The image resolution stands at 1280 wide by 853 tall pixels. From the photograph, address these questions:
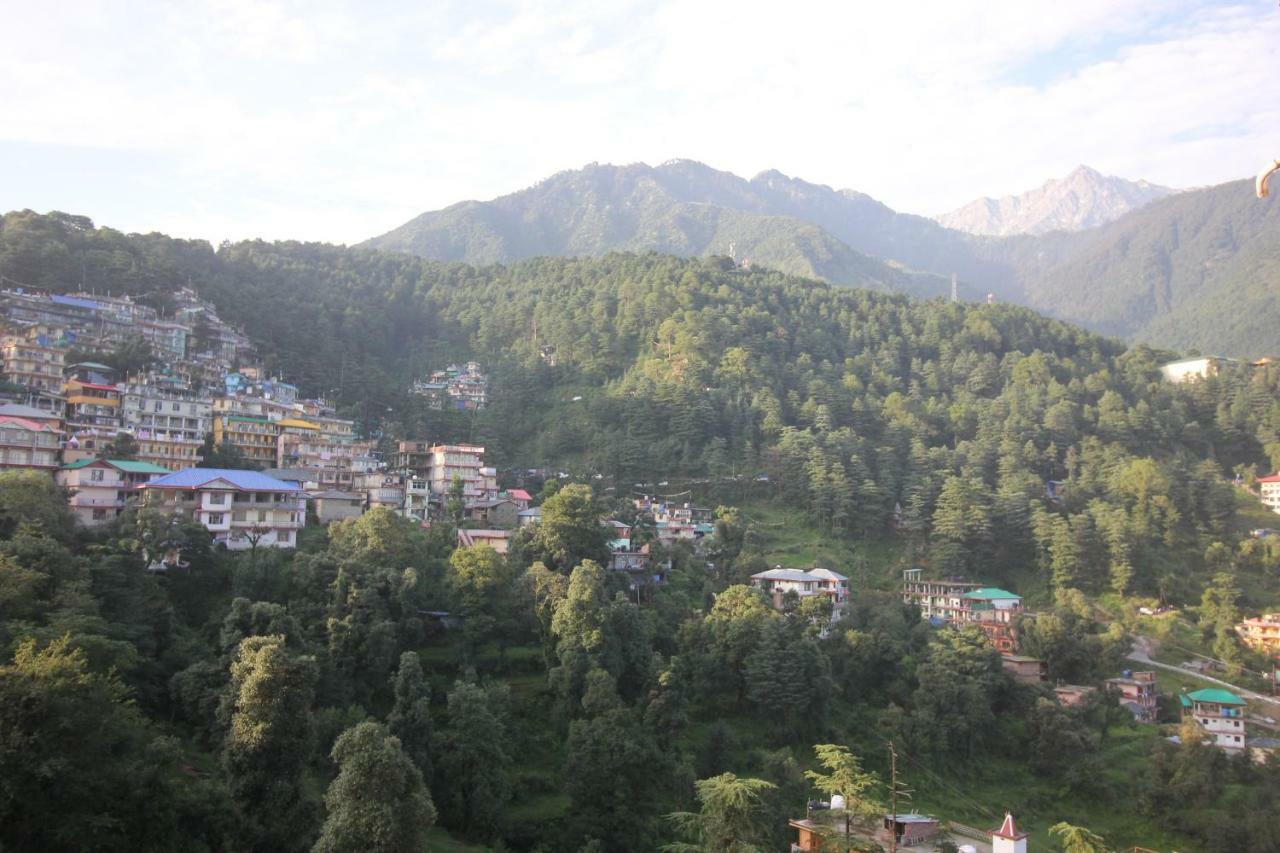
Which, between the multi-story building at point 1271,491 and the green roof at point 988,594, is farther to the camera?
the multi-story building at point 1271,491

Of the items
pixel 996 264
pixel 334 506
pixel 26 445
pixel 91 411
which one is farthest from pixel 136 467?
pixel 996 264

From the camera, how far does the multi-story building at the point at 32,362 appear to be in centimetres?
3978

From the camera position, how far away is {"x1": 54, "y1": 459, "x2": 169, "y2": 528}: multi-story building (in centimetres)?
3122

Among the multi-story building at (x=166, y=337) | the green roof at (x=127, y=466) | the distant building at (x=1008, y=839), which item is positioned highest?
the multi-story building at (x=166, y=337)

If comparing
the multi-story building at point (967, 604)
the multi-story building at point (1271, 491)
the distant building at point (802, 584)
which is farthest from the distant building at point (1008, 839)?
the multi-story building at point (1271, 491)

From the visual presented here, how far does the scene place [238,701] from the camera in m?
17.6

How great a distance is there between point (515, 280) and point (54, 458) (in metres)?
54.2

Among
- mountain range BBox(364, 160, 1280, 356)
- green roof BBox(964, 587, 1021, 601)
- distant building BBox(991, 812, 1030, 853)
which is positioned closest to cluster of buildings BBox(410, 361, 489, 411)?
green roof BBox(964, 587, 1021, 601)

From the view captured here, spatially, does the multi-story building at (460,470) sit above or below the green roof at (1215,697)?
above

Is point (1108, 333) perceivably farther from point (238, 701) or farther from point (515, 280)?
point (238, 701)

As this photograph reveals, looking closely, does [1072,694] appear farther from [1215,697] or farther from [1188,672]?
[1188,672]

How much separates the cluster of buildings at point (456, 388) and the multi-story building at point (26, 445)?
89.0ft

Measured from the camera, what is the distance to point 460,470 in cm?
4591

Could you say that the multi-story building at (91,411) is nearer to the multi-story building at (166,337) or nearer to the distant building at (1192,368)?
the multi-story building at (166,337)
